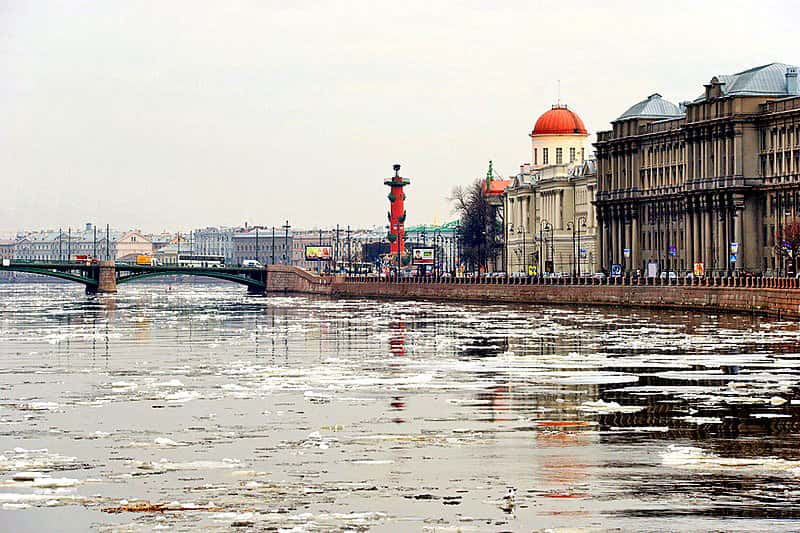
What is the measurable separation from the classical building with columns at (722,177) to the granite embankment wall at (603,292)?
31.4ft

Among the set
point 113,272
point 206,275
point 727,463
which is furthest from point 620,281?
point 727,463

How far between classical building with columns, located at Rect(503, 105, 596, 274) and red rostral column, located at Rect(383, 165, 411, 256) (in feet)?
52.5

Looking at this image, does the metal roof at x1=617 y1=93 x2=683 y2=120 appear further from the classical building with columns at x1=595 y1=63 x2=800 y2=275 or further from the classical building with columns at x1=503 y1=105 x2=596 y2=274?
the classical building with columns at x1=503 y1=105 x2=596 y2=274

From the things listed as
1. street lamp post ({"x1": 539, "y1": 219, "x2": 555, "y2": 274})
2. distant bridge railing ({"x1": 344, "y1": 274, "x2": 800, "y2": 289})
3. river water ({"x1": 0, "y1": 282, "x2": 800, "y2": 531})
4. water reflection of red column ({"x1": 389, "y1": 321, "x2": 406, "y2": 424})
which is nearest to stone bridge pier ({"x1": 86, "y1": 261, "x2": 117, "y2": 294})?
distant bridge railing ({"x1": 344, "y1": 274, "x2": 800, "y2": 289})

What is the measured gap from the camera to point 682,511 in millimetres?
17688

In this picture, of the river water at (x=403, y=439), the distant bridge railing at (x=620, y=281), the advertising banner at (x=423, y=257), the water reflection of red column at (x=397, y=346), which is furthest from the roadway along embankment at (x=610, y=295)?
the river water at (x=403, y=439)

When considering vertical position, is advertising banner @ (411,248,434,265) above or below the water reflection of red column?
above

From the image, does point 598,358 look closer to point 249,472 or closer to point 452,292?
point 249,472

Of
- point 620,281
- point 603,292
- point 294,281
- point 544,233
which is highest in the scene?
point 544,233

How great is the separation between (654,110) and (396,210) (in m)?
64.6

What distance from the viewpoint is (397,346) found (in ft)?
162

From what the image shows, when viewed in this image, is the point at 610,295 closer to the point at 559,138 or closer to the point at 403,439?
the point at 403,439

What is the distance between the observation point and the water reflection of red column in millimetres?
28344

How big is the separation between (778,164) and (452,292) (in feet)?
79.7
